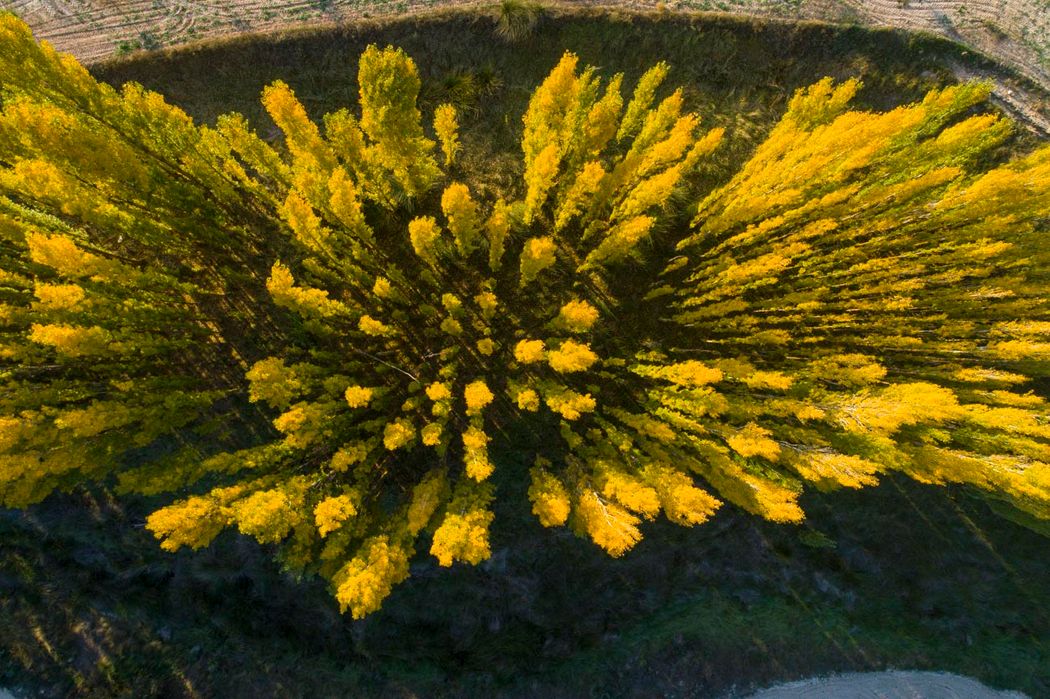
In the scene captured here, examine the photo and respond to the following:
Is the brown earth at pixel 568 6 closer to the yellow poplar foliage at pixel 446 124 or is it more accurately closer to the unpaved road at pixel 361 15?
the unpaved road at pixel 361 15

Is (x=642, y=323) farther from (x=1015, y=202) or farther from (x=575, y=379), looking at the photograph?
(x=1015, y=202)

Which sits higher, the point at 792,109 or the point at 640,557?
the point at 792,109

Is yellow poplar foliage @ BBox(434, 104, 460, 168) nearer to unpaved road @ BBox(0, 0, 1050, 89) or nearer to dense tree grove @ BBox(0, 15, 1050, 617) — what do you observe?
dense tree grove @ BBox(0, 15, 1050, 617)

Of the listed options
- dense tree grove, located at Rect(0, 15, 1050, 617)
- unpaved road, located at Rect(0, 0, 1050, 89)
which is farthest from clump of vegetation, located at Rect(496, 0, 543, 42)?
dense tree grove, located at Rect(0, 15, 1050, 617)

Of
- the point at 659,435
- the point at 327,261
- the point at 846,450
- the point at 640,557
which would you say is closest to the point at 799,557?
the point at 640,557

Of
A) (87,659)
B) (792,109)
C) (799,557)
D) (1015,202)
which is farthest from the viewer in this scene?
(799,557)

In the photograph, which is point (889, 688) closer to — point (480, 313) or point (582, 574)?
point (582, 574)

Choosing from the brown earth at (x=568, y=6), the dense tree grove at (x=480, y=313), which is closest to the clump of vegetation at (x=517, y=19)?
the brown earth at (x=568, y=6)

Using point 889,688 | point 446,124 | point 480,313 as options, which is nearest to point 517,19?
point 446,124
